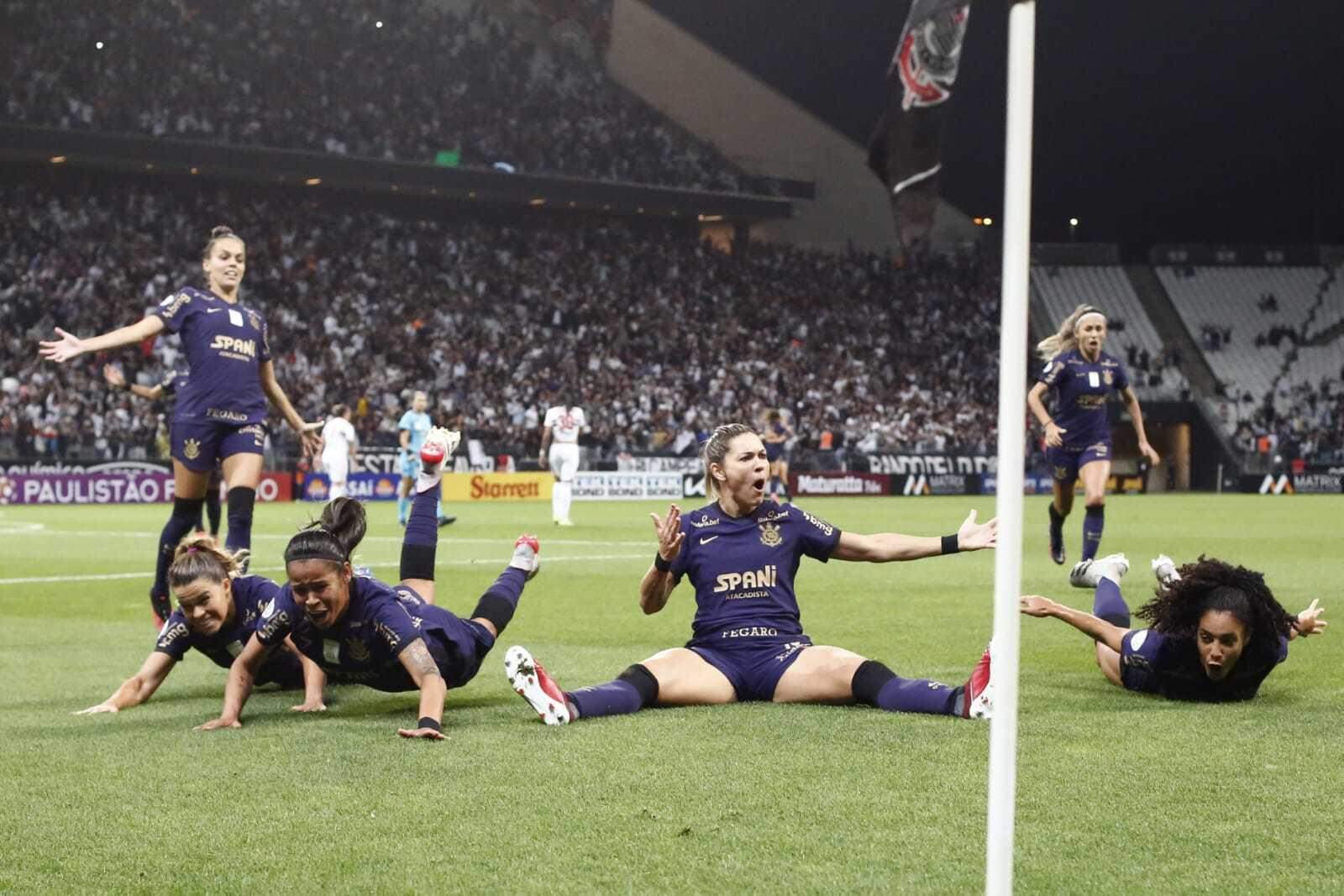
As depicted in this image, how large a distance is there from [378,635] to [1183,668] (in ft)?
11.8

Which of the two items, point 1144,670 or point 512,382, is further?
point 512,382

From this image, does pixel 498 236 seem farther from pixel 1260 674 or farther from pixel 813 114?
pixel 1260 674

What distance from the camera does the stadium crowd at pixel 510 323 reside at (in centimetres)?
3850

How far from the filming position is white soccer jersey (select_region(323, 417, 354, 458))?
26969 mm

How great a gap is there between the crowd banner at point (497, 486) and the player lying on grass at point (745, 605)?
2891 centimetres

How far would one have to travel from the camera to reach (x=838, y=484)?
44250 millimetres

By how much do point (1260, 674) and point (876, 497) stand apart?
119 feet

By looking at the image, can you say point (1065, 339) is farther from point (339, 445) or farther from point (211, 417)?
point (339, 445)

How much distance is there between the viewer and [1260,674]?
23.2 feet

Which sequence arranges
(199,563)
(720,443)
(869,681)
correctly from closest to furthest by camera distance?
(869,681) → (199,563) → (720,443)

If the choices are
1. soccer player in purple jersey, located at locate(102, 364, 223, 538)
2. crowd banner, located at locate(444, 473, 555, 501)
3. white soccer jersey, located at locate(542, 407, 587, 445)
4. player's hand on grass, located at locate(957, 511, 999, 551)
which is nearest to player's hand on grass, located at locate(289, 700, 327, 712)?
player's hand on grass, located at locate(957, 511, 999, 551)

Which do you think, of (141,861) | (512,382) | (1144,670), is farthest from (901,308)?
(141,861)

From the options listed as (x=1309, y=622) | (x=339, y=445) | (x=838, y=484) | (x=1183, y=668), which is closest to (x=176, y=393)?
(x=1183, y=668)

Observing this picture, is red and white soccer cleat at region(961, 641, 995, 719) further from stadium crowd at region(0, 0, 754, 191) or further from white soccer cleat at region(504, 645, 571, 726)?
stadium crowd at region(0, 0, 754, 191)
